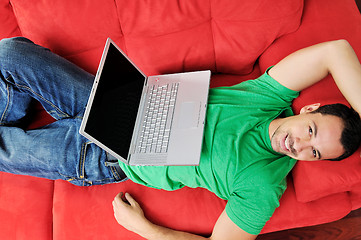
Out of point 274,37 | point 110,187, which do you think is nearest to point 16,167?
point 110,187

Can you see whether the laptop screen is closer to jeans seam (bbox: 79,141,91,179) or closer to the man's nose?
jeans seam (bbox: 79,141,91,179)

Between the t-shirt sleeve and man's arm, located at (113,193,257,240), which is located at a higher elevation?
the t-shirt sleeve

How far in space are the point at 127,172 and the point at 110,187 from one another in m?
0.18

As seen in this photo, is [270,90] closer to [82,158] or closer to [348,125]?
[348,125]

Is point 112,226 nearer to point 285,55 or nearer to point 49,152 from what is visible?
point 49,152

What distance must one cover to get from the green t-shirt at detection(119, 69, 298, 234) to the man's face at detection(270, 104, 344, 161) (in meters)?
0.10

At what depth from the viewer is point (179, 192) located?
1.38 m

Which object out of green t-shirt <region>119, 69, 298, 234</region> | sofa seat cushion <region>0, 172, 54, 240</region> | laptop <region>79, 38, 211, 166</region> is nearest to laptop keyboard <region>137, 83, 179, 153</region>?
laptop <region>79, 38, 211, 166</region>

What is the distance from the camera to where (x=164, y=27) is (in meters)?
1.38

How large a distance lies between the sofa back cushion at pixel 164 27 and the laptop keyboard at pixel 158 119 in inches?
7.3

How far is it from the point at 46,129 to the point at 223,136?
2.63ft

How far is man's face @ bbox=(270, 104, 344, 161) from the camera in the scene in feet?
3.52

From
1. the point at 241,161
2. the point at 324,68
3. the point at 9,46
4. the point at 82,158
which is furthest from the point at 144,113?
the point at 324,68

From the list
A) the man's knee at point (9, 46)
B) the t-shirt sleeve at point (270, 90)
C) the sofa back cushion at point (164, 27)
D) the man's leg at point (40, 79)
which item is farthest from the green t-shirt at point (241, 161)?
the man's knee at point (9, 46)
